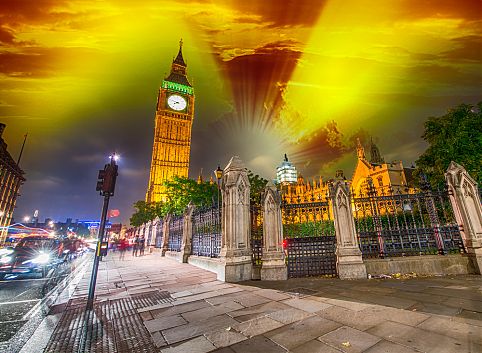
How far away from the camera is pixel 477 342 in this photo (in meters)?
2.54

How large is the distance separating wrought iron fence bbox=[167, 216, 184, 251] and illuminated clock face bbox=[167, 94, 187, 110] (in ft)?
256

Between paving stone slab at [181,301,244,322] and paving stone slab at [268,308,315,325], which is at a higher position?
paving stone slab at [268,308,315,325]

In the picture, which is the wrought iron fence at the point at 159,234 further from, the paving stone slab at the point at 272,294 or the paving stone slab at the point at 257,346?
the paving stone slab at the point at 257,346

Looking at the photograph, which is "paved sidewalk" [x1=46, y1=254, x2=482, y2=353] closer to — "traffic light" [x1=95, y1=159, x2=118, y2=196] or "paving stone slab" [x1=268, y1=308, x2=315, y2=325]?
"paving stone slab" [x1=268, y1=308, x2=315, y2=325]

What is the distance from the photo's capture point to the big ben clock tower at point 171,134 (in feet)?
258

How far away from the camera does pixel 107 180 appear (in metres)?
5.73

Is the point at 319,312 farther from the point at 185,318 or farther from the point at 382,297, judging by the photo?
the point at 185,318

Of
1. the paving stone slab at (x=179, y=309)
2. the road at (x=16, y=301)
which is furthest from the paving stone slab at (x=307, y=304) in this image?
the road at (x=16, y=301)

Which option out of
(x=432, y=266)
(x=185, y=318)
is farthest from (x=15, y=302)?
(x=432, y=266)

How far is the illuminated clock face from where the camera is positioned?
84.8 meters

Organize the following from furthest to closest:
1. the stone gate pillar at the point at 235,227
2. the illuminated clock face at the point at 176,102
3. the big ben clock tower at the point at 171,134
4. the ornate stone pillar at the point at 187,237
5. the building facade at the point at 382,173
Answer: the illuminated clock face at the point at 176,102
the big ben clock tower at the point at 171,134
the building facade at the point at 382,173
the ornate stone pillar at the point at 187,237
the stone gate pillar at the point at 235,227

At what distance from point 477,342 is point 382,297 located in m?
2.21

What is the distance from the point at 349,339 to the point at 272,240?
16.4ft

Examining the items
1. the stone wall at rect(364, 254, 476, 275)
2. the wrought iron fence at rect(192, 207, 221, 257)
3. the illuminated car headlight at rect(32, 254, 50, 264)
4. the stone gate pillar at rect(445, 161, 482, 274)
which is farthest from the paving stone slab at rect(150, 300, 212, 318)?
the stone gate pillar at rect(445, 161, 482, 274)
